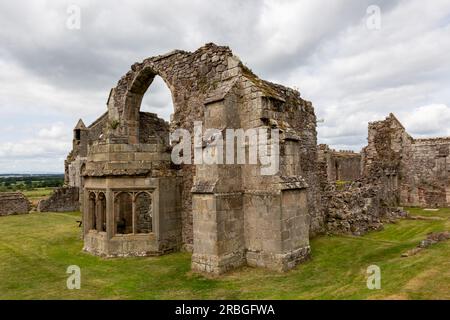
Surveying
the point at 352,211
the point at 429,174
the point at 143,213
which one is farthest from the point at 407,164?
the point at 143,213

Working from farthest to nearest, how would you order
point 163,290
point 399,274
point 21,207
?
point 21,207 → point 163,290 → point 399,274

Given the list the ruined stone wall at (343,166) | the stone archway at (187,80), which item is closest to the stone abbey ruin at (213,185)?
the stone archway at (187,80)

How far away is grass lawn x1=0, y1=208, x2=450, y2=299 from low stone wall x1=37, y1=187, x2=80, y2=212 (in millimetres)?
13700

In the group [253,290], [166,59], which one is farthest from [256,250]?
[166,59]

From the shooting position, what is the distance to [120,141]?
11.1m

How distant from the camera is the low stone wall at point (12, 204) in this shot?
23219mm

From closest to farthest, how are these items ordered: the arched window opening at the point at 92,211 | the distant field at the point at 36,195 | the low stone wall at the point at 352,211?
the arched window opening at the point at 92,211
the low stone wall at the point at 352,211
the distant field at the point at 36,195

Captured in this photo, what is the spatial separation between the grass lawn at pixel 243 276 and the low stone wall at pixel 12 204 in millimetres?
12860

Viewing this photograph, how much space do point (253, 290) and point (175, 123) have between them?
665 cm

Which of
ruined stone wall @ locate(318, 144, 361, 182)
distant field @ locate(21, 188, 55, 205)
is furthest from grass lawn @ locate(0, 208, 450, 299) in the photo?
distant field @ locate(21, 188, 55, 205)

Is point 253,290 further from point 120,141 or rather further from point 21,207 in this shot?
point 21,207

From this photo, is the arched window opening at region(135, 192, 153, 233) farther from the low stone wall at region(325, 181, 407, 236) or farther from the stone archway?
the low stone wall at region(325, 181, 407, 236)

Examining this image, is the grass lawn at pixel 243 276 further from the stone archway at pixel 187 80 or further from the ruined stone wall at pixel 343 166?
the ruined stone wall at pixel 343 166
